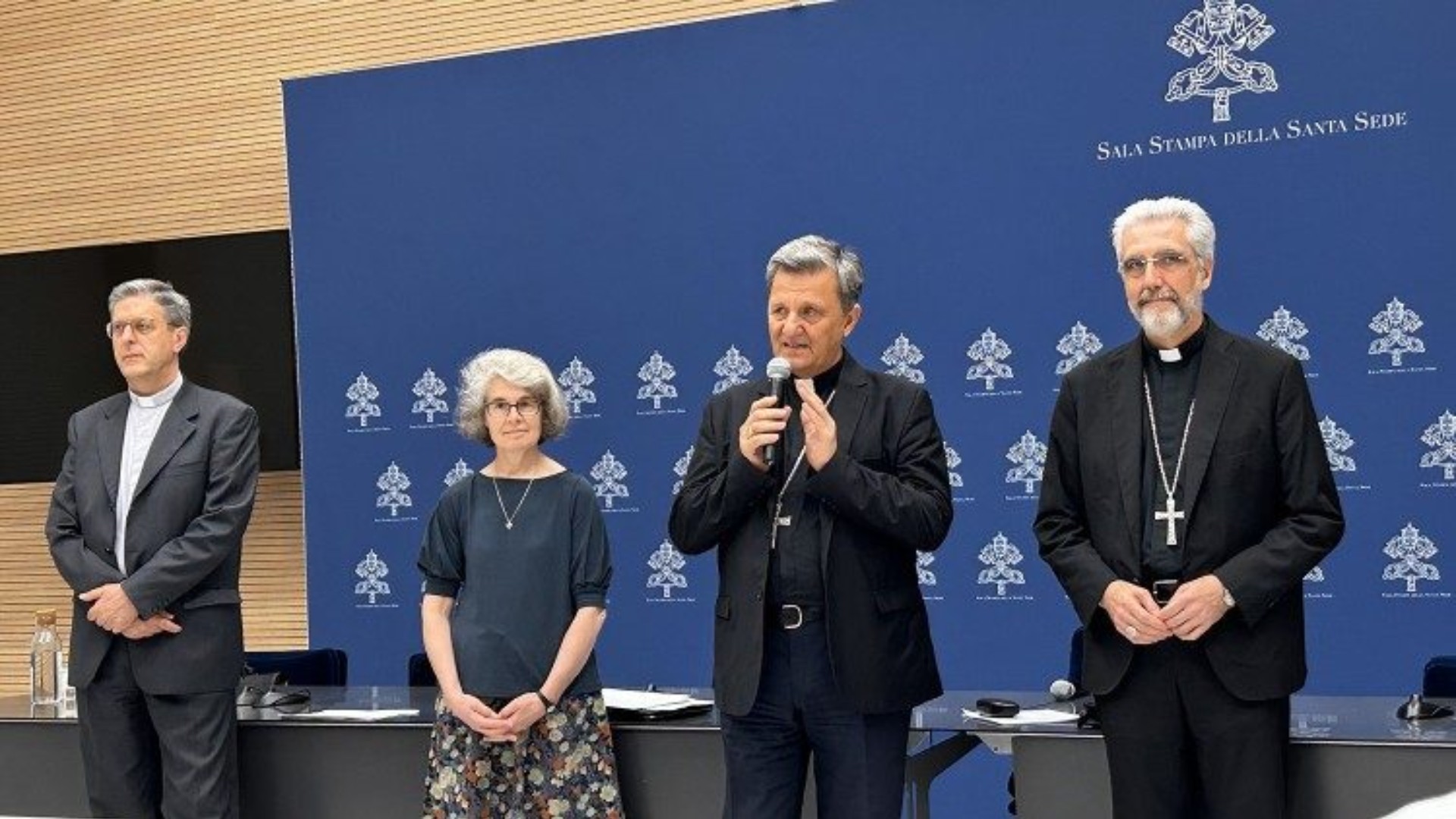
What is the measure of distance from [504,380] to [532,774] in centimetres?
90

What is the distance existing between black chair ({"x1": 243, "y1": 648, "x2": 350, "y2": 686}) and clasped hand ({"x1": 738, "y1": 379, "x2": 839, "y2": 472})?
8.77ft

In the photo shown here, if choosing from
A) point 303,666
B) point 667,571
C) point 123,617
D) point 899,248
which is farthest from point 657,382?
point 123,617

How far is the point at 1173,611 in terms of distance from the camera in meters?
3.01

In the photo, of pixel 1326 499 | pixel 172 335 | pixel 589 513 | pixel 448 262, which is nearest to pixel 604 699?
pixel 589 513

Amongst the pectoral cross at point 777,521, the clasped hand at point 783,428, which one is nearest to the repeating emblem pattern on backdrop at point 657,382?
the pectoral cross at point 777,521

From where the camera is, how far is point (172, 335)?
4.41m

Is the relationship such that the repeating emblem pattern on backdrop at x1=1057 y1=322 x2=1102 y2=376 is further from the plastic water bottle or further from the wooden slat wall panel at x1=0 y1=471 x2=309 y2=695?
the wooden slat wall panel at x1=0 y1=471 x2=309 y2=695

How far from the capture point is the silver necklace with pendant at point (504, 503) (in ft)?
12.8

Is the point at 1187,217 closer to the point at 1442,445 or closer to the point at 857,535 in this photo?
the point at 857,535

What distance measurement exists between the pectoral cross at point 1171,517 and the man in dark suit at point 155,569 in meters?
2.27

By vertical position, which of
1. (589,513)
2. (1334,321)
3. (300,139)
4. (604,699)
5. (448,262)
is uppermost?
(300,139)

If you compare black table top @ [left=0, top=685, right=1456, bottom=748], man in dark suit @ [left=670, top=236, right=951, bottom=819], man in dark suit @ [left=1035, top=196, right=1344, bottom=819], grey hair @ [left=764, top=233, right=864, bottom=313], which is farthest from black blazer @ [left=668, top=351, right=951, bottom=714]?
black table top @ [left=0, top=685, right=1456, bottom=748]

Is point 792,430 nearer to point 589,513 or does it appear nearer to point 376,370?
point 589,513

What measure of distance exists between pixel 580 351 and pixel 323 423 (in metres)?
1.18
